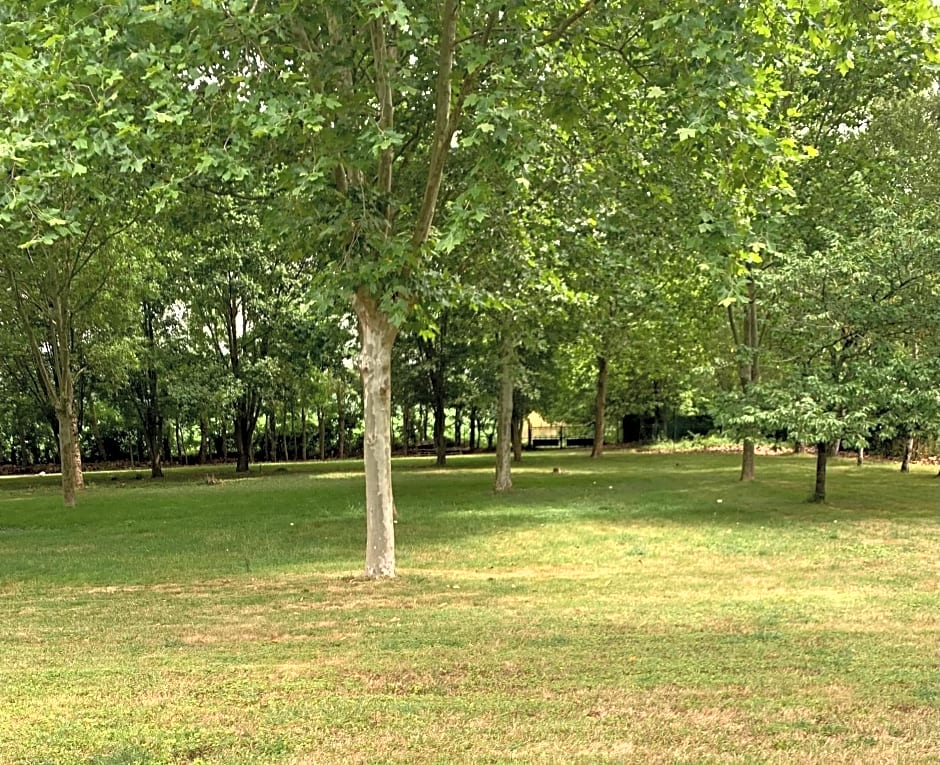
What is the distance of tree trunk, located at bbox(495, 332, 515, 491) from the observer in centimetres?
2031

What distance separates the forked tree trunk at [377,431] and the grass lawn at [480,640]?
52 centimetres

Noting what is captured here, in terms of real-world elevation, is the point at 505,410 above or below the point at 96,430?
above

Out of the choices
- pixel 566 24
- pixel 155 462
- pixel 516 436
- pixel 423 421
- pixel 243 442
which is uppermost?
pixel 566 24

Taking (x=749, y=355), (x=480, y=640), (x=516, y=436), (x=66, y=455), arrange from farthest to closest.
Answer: (x=516, y=436)
(x=66, y=455)
(x=749, y=355)
(x=480, y=640)

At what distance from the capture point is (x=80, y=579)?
1092 centimetres

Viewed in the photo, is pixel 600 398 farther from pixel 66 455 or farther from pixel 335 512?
pixel 66 455

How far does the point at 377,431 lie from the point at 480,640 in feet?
13.1

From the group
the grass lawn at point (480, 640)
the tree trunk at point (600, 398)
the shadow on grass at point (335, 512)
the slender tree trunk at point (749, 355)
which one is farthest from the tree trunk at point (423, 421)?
the grass lawn at point (480, 640)

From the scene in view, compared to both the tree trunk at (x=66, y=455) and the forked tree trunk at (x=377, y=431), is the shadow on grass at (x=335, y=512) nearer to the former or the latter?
the tree trunk at (x=66, y=455)

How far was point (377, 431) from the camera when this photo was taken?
10.3 m

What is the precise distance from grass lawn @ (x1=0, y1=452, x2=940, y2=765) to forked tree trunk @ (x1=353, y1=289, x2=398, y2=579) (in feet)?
1.70

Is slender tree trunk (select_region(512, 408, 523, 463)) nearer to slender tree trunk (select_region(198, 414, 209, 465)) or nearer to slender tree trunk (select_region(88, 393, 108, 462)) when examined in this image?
slender tree trunk (select_region(198, 414, 209, 465))

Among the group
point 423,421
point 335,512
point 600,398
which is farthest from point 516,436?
point 335,512

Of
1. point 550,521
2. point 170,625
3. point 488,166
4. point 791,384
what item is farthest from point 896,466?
point 170,625
